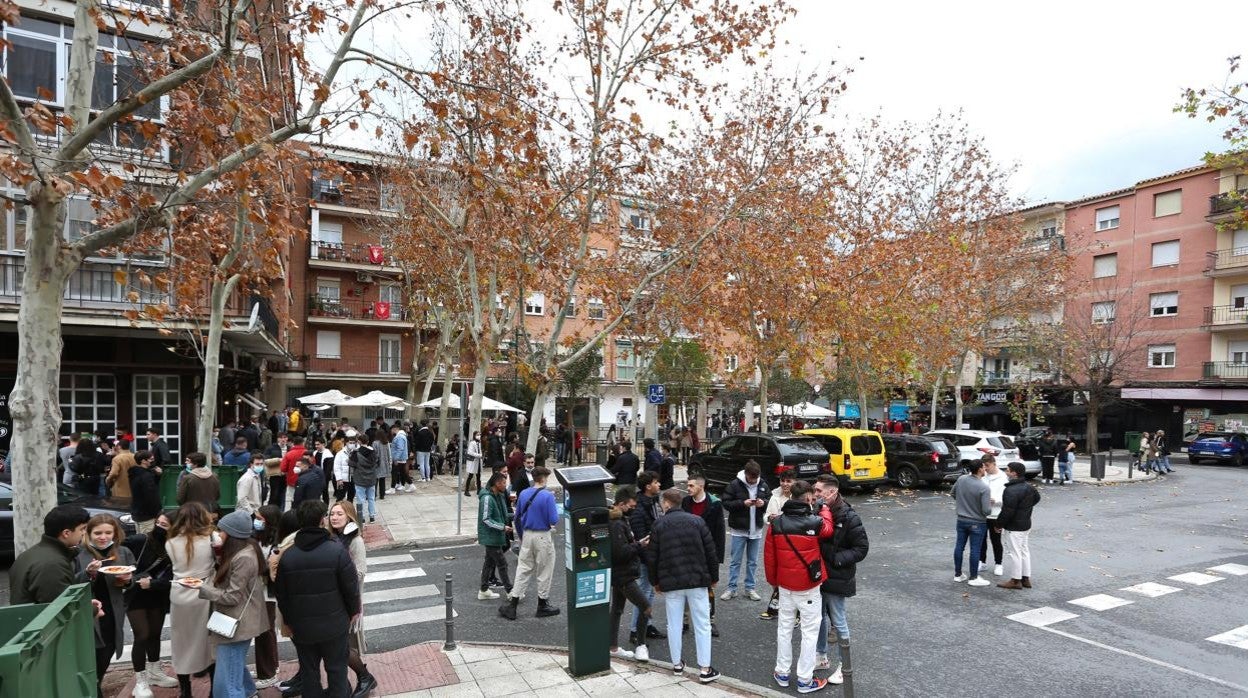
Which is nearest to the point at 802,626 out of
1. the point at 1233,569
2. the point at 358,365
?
the point at 1233,569

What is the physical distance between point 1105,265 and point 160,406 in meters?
42.6

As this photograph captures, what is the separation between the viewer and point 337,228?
3453cm

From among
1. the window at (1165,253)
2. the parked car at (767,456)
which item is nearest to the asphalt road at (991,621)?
the parked car at (767,456)

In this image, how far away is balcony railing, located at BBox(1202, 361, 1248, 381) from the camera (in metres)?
31.5

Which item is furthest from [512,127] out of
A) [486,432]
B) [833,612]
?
[486,432]

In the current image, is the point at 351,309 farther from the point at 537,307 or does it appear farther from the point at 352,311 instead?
the point at 537,307

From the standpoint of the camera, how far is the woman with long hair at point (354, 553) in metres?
5.48

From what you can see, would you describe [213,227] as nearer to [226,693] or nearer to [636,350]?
[226,693]

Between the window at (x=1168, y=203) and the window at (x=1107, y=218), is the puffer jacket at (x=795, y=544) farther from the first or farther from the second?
the window at (x=1107, y=218)

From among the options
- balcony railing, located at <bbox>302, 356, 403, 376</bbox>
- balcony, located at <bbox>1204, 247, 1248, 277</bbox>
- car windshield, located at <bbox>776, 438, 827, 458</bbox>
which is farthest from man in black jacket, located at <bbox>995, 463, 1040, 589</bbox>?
balcony, located at <bbox>1204, 247, 1248, 277</bbox>

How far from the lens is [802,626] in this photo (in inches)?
226

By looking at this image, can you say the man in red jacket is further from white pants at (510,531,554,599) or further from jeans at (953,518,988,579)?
jeans at (953,518,988,579)

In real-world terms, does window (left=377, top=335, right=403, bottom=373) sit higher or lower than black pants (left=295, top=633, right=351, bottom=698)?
higher

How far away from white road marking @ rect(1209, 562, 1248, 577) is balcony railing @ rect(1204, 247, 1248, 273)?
29.1m
